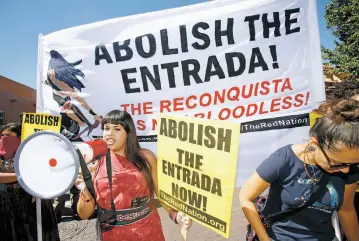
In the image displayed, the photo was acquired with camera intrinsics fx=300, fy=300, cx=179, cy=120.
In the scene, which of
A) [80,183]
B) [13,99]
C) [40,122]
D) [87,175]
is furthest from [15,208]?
[13,99]

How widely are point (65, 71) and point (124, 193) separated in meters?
1.15

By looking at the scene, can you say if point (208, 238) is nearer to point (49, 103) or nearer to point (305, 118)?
point (305, 118)

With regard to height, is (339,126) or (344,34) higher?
(344,34)

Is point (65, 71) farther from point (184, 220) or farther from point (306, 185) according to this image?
point (306, 185)

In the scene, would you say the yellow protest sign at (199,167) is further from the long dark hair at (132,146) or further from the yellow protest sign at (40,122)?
the yellow protest sign at (40,122)

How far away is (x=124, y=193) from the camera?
1938 millimetres

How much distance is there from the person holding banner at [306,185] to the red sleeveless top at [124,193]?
0.69 m

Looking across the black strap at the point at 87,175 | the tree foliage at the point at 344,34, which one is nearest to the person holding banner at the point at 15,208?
the black strap at the point at 87,175

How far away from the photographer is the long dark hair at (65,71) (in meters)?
2.38

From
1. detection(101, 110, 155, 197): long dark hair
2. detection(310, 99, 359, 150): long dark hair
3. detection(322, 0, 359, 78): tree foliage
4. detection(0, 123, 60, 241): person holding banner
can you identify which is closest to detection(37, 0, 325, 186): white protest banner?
detection(101, 110, 155, 197): long dark hair

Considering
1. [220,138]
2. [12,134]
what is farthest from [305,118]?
[12,134]

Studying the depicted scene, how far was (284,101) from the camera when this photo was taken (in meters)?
2.30

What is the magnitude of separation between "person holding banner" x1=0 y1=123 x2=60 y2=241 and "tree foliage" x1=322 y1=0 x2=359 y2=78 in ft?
50.3

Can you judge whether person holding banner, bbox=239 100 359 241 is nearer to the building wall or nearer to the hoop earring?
the hoop earring
